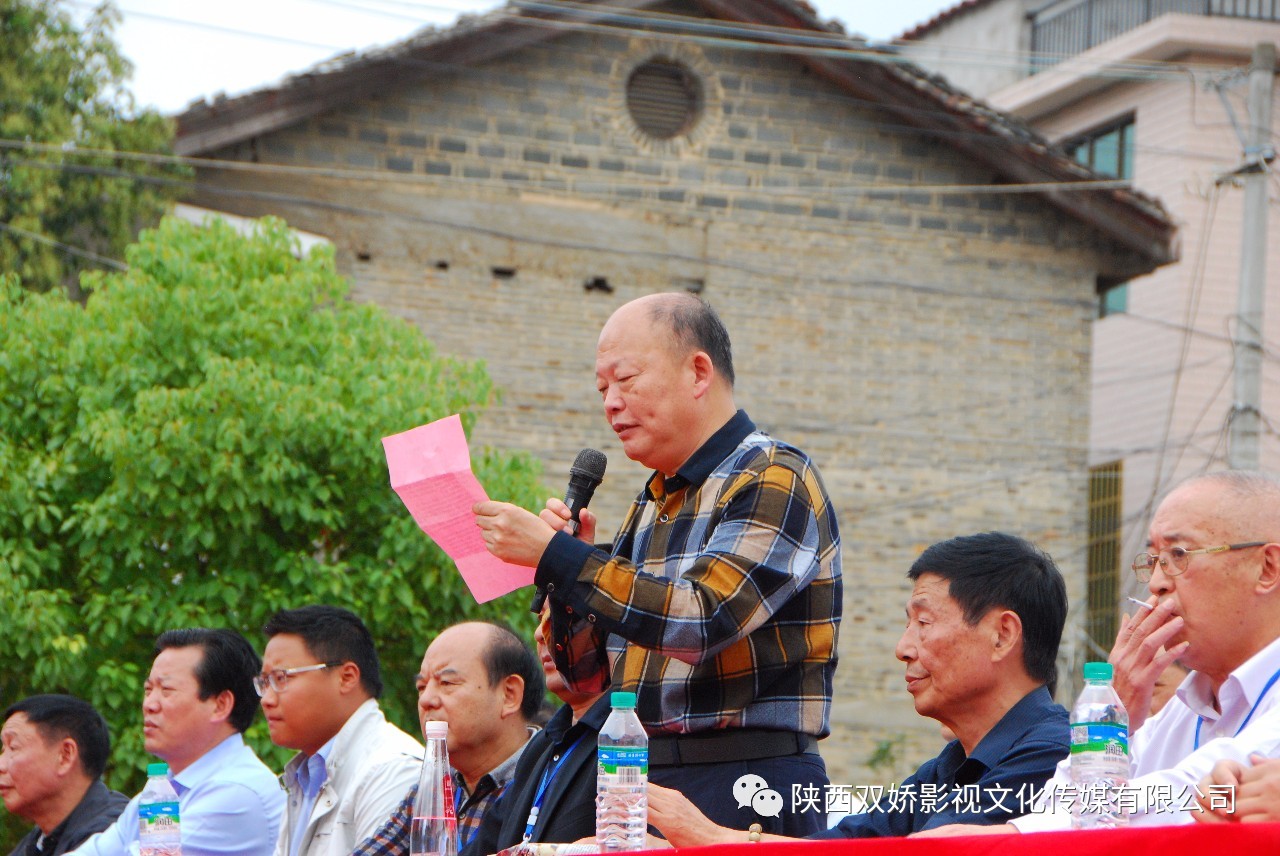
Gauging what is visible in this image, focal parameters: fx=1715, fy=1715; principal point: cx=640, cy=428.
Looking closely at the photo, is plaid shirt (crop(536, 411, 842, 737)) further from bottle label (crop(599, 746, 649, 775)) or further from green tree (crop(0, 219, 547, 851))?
green tree (crop(0, 219, 547, 851))

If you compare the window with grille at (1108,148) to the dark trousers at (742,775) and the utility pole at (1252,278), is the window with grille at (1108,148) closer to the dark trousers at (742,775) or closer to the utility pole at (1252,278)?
the utility pole at (1252,278)

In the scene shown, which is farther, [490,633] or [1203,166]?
[1203,166]

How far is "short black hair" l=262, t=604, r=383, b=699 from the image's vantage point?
245 inches

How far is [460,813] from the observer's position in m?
5.64

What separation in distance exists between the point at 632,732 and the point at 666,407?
0.76m

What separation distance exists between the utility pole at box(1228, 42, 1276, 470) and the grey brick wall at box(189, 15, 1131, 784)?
115 inches

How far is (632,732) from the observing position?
132 inches

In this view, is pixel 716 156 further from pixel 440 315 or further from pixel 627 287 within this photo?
pixel 440 315

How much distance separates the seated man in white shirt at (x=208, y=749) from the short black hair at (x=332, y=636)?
1.38ft

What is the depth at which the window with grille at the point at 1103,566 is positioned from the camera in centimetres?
1717

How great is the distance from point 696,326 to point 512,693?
2.27 metres

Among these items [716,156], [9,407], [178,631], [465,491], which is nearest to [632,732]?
[465,491]

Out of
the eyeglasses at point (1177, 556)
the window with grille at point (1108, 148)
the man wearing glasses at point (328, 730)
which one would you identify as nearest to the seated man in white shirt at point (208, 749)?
the man wearing glasses at point (328, 730)

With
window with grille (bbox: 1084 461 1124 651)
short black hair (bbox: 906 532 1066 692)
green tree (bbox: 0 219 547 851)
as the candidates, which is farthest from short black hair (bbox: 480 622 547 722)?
window with grille (bbox: 1084 461 1124 651)
